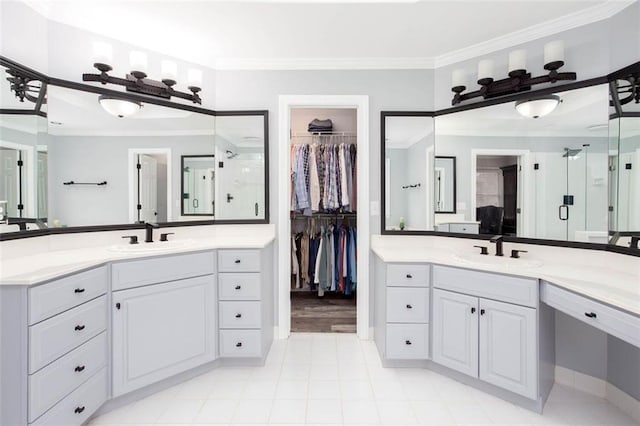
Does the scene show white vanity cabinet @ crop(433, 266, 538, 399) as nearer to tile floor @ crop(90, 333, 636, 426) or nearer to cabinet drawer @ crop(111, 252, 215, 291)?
tile floor @ crop(90, 333, 636, 426)

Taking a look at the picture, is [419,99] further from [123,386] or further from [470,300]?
[123,386]

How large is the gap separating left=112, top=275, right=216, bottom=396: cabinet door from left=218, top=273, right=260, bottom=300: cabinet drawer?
0.07 m

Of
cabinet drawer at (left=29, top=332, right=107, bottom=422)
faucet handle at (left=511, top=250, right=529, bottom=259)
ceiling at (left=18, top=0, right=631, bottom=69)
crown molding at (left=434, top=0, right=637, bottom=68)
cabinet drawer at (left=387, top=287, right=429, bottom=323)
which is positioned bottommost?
cabinet drawer at (left=29, top=332, right=107, bottom=422)

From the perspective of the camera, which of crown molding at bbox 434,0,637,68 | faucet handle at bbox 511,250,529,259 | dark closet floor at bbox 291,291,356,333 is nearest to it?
crown molding at bbox 434,0,637,68

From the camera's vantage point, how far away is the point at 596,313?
1371 millimetres

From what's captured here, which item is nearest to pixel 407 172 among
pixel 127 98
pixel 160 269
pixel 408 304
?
pixel 408 304

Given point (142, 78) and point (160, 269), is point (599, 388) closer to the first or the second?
point (160, 269)

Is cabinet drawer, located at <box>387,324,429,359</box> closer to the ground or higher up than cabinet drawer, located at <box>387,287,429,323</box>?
closer to the ground

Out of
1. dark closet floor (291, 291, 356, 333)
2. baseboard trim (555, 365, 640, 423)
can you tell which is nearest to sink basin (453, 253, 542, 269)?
baseboard trim (555, 365, 640, 423)

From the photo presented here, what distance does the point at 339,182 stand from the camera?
10.9 feet

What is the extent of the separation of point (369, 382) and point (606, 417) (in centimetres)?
129

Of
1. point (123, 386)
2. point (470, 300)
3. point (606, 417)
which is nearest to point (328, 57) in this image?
point (470, 300)

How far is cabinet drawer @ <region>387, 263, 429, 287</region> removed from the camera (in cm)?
211

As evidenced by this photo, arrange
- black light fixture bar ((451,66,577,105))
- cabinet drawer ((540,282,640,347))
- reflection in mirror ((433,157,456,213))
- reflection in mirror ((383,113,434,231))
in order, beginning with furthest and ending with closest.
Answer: reflection in mirror ((383,113,434,231)), reflection in mirror ((433,157,456,213)), black light fixture bar ((451,66,577,105)), cabinet drawer ((540,282,640,347))
